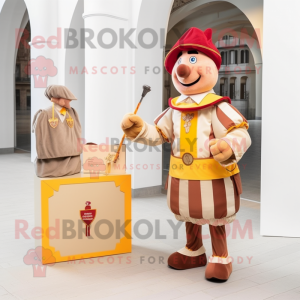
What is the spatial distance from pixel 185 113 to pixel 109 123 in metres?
2.83

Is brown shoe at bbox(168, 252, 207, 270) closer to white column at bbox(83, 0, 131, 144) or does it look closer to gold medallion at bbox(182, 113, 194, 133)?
gold medallion at bbox(182, 113, 194, 133)

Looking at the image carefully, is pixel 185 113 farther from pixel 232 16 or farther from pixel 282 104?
pixel 232 16

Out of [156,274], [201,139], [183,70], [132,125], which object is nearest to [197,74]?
[183,70]

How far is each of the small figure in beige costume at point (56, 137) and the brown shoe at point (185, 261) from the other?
3.49ft

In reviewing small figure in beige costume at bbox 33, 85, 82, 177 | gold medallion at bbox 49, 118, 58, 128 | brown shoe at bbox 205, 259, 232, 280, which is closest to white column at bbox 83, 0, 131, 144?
small figure in beige costume at bbox 33, 85, 82, 177

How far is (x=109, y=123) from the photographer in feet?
18.7

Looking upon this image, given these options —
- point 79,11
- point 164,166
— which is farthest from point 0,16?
point 164,166

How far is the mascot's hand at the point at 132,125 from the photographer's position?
294cm

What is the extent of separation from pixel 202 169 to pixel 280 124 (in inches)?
54.4

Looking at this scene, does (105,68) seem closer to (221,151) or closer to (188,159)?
(188,159)

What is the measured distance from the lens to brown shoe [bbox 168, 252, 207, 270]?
10.4 feet

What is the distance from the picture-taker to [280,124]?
12.9ft

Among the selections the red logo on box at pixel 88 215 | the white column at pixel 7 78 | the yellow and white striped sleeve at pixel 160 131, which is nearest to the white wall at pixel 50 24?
the white column at pixel 7 78

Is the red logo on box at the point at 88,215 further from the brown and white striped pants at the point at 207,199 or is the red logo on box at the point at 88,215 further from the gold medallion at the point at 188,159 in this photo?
the gold medallion at the point at 188,159
